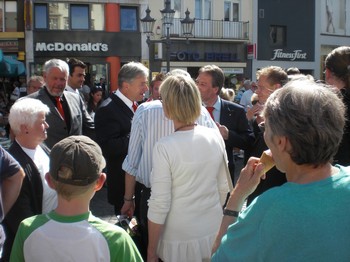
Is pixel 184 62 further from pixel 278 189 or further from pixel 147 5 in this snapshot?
pixel 278 189

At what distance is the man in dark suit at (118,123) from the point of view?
3.74 m

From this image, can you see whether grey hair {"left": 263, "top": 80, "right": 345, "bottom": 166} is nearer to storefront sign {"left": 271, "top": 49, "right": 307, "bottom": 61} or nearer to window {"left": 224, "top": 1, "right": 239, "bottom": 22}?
window {"left": 224, "top": 1, "right": 239, "bottom": 22}

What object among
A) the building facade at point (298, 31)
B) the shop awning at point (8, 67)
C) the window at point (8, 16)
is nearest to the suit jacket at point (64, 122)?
the shop awning at point (8, 67)

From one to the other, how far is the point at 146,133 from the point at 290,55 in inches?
1016

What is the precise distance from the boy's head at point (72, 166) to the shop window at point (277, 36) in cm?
2605

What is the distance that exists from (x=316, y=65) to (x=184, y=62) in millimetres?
9490

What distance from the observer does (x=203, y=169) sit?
2631 mm

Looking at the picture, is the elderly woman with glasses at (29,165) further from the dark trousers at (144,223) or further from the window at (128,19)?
the window at (128,19)

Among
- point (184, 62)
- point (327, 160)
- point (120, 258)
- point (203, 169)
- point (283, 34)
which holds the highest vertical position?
point (283, 34)

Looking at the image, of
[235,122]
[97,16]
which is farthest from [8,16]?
[235,122]

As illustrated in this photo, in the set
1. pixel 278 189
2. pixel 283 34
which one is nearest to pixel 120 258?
pixel 278 189

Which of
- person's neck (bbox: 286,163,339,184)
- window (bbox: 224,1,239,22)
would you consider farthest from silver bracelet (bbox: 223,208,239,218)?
window (bbox: 224,1,239,22)

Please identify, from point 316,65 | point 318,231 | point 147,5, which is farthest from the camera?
point 316,65

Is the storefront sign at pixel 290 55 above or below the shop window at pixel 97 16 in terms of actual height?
below
